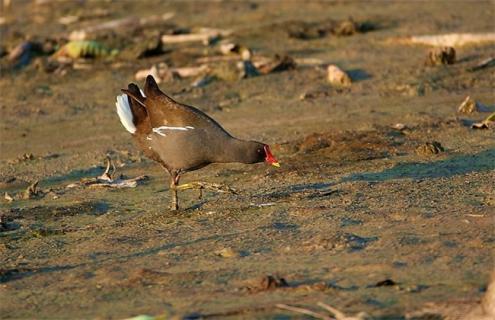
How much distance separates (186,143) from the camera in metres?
8.23

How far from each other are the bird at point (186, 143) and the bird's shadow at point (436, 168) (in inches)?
33.4

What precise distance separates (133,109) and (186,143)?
2.92 feet

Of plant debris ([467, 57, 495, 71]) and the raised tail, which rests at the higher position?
the raised tail

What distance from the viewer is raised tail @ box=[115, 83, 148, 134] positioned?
8.84m

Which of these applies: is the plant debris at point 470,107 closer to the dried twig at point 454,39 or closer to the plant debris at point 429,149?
the plant debris at point 429,149

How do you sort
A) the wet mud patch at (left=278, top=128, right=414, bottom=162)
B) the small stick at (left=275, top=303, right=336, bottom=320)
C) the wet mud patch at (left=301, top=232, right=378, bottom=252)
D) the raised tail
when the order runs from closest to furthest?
the small stick at (left=275, top=303, right=336, bottom=320) < the wet mud patch at (left=301, top=232, right=378, bottom=252) < the raised tail < the wet mud patch at (left=278, top=128, right=414, bottom=162)

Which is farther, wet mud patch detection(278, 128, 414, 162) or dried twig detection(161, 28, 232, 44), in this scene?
dried twig detection(161, 28, 232, 44)

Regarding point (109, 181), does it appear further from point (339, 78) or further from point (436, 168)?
point (339, 78)

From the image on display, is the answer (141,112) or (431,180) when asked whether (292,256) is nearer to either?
(431,180)

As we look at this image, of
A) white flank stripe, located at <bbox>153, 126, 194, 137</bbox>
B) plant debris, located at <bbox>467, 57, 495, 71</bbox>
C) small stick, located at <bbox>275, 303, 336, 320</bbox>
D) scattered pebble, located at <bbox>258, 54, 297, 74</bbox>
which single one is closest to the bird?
white flank stripe, located at <bbox>153, 126, 194, 137</bbox>

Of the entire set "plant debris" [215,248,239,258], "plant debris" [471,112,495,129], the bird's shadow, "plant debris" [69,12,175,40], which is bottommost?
"plant debris" [69,12,175,40]

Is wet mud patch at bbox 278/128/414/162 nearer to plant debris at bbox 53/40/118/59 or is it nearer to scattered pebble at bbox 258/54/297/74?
scattered pebble at bbox 258/54/297/74

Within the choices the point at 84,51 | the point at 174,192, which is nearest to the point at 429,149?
the point at 174,192

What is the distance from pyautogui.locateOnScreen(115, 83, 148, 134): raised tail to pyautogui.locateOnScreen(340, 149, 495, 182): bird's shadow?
1.78 m
